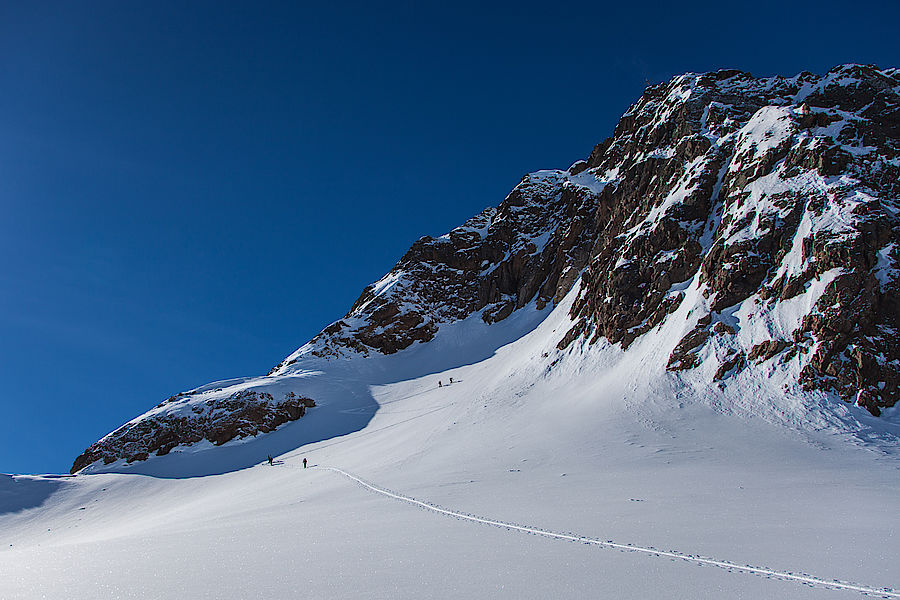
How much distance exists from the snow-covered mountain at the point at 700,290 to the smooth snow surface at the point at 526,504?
3.96 feet

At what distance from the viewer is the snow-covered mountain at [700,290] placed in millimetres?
28109

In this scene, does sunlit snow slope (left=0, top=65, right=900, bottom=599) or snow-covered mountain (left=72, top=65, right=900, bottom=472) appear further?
snow-covered mountain (left=72, top=65, right=900, bottom=472)

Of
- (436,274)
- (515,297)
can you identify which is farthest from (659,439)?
(436,274)

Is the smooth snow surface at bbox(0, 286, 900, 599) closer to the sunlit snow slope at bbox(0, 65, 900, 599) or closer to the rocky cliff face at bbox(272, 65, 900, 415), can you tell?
the sunlit snow slope at bbox(0, 65, 900, 599)

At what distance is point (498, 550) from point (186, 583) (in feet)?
17.4

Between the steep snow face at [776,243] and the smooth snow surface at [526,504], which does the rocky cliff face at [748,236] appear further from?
the smooth snow surface at [526,504]

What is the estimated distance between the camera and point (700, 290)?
37.0 metres

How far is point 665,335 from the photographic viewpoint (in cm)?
3606

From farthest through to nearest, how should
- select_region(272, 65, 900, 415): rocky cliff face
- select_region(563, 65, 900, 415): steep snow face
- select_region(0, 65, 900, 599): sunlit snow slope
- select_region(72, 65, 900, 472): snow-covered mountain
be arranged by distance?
select_region(272, 65, 900, 415): rocky cliff face
select_region(72, 65, 900, 472): snow-covered mountain
select_region(563, 65, 900, 415): steep snow face
select_region(0, 65, 900, 599): sunlit snow slope

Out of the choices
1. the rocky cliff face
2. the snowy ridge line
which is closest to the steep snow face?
the rocky cliff face

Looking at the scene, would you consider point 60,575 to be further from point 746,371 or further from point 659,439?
point 746,371

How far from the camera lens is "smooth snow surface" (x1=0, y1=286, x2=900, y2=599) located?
25.3ft

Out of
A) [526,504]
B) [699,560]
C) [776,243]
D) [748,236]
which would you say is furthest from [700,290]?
[699,560]

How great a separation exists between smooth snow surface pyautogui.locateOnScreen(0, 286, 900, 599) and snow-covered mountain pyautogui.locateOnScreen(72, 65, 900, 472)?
1.21m
